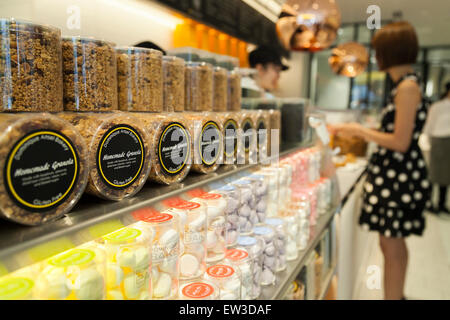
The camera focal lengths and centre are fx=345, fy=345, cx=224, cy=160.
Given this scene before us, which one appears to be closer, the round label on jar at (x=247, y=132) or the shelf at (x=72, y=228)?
the shelf at (x=72, y=228)

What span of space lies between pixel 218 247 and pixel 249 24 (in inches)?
121

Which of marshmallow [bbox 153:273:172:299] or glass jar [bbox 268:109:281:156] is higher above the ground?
glass jar [bbox 268:109:281:156]

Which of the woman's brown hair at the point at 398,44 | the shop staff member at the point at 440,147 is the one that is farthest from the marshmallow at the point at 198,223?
the shop staff member at the point at 440,147

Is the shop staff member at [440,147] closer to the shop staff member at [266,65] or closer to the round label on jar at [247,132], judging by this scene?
the shop staff member at [266,65]

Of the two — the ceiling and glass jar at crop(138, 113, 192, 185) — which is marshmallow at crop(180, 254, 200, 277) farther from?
the ceiling

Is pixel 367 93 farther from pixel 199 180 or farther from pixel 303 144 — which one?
pixel 199 180

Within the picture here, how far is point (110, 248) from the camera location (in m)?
0.65

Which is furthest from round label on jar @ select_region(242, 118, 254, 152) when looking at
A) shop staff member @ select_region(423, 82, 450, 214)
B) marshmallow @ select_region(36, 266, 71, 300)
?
shop staff member @ select_region(423, 82, 450, 214)

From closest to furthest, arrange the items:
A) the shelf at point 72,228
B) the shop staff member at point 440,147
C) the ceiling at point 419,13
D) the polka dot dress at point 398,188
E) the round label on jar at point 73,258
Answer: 1. the shelf at point 72,228
2. the round label on jar at point 73,258
3. the polka dot dress at point 398,188
4. the ceiling at point 419,13
5. the shop staff member at point 440,147

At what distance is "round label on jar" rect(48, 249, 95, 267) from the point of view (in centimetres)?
57

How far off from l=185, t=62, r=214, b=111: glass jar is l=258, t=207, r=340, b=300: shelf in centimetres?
63

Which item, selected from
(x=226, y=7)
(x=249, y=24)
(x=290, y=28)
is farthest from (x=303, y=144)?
(x=249, y=24)

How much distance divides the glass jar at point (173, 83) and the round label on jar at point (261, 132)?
36 cm

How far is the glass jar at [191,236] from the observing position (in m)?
0.85
